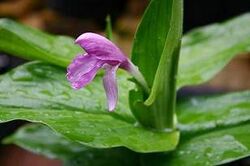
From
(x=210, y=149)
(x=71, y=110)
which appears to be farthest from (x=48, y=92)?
(x=210, y=149)

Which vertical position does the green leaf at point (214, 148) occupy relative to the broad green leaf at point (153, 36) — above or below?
below

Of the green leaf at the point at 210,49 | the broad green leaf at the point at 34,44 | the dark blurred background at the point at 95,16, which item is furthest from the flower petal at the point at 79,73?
the dark blurred background at the point at 95,16

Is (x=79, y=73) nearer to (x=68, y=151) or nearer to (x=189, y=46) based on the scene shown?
(x=68, y=151)

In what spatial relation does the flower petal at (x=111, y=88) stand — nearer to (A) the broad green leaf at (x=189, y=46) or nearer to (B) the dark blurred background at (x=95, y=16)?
(A) the broad green leaf at (x=189, y=46)

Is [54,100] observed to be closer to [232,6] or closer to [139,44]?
[139,44]

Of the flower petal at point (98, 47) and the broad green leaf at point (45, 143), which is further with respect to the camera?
the broad green leaf at point (45, 143)
